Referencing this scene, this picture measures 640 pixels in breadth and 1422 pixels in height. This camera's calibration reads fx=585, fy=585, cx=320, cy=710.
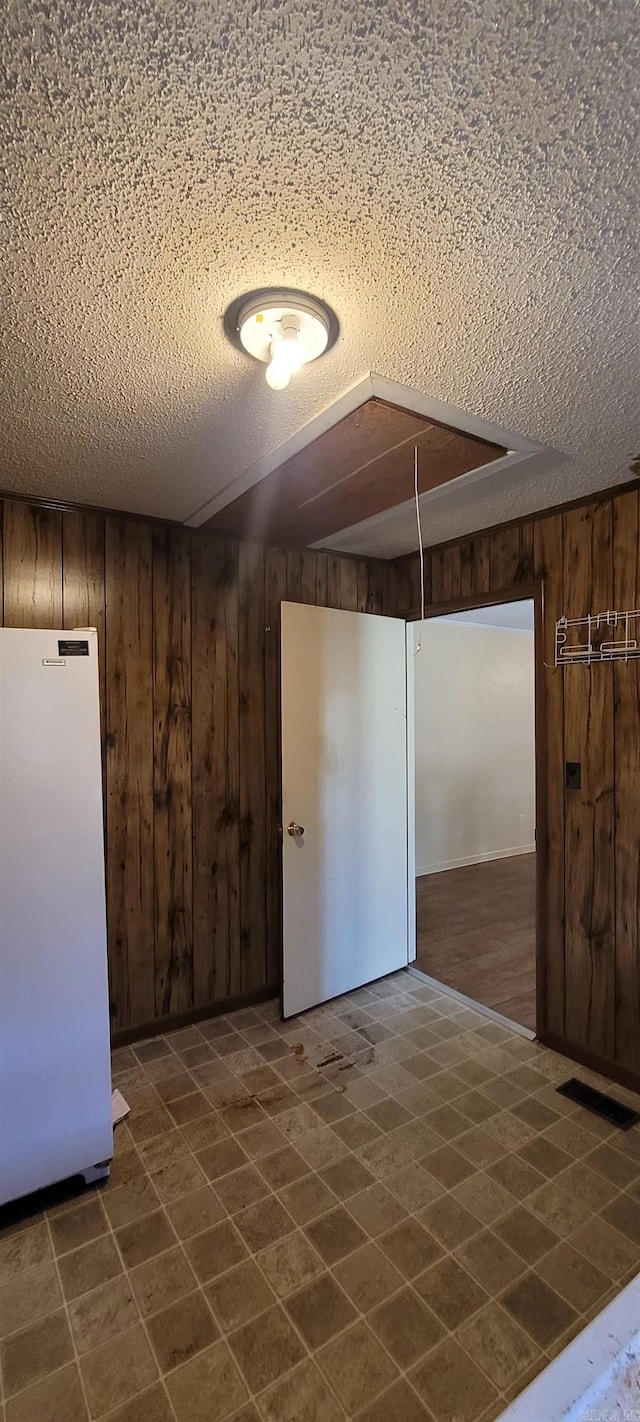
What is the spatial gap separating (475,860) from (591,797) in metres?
3.55

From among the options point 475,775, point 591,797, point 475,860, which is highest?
point 591,797

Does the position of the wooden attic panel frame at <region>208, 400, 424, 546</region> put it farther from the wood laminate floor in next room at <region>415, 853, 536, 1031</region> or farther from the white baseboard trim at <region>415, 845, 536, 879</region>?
the white baseboard trim at <region>415, 845, 536, 879</region>

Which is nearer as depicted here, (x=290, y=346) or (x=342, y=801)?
(x=290, y=346)

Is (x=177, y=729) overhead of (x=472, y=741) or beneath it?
overhead

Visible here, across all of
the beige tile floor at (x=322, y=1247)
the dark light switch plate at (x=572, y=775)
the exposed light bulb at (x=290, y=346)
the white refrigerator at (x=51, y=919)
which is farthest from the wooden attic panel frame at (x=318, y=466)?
the beige tile floor at (x=322, y=1247)

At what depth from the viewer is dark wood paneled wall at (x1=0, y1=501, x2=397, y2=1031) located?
97.0 inches

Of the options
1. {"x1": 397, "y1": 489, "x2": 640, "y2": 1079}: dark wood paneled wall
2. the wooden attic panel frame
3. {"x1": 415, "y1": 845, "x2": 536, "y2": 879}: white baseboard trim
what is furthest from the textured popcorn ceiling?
{"x1": 415, "y1": 845, "x2": 536, "y2": 879}: white baseboard trim

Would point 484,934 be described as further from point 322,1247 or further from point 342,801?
point 322,1247

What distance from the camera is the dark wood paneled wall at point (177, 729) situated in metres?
2.46

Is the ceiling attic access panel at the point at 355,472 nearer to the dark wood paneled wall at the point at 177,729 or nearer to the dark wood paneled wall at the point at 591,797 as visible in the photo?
the dark wood paneled wall at the point at 177,729

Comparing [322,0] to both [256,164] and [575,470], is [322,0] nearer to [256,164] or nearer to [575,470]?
[256,164]

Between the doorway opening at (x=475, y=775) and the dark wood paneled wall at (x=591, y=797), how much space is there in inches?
57.2

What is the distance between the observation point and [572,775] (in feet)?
8.02

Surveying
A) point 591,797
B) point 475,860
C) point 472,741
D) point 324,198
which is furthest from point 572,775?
point 475,860
